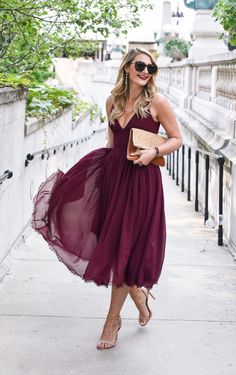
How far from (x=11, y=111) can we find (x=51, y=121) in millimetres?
3588

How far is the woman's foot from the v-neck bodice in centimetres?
100

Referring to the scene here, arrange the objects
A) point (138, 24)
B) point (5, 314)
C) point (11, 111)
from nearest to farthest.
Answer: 1. point (5, 314)
2. point (11, 111)
3. point (138, 24)

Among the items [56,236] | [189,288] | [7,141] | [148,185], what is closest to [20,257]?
[7,141]

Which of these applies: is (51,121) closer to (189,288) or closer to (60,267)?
(60,267)

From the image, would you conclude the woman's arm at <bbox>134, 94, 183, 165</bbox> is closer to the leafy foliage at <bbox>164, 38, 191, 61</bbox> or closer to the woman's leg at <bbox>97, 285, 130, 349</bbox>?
the woman's leg at <bbox>97, 285, 130, 349</bbox>

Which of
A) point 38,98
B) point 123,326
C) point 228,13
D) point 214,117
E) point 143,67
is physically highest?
point 228,13

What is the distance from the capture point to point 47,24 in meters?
12.6

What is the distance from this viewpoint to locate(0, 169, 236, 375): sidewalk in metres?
5.12

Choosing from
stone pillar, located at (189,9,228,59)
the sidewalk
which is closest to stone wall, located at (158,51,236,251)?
stone pillar, located at (189,9,228,59)

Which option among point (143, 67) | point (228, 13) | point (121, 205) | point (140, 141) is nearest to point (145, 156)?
point (140, 141)

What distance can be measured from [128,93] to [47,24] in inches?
288

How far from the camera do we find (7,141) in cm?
746

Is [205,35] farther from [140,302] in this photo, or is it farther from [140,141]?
[140,141]

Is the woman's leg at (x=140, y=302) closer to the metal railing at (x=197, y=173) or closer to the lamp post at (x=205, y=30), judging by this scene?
the metal railing at (x=197, y=173)
